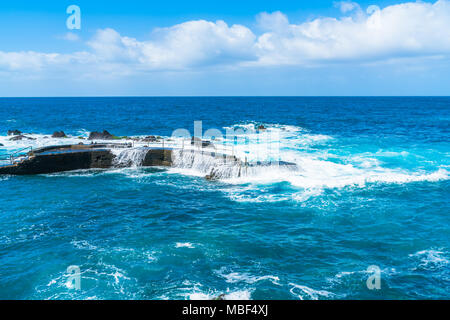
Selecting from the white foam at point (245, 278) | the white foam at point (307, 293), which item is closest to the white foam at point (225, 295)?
the white foam at point (245, 278)

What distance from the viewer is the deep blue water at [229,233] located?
15711 millimetres

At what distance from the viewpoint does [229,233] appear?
2150 centimetres

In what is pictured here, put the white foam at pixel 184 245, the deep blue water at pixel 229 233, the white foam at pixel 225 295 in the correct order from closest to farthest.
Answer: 1. the white foam at pixel 225 295
2. the deep blue water at pixel 229 233
3. the white foam at pixel 184 245

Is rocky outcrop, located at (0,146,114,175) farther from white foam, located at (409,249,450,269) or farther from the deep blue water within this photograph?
white foam, located at (409,249,450,269)

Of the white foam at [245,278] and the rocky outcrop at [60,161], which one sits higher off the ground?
the rocky outcrop at [60,161]

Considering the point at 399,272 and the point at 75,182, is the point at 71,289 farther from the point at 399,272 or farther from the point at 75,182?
the point at 75,182

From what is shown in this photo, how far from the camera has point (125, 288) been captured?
15.4m

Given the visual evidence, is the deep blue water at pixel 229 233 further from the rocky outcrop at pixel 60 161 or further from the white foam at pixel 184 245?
the rocky outcrop at pixel 60 161

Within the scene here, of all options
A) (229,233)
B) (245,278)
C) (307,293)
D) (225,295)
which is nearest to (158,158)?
(229,233)

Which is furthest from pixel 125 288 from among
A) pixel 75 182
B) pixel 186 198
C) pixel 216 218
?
pixel 75 182

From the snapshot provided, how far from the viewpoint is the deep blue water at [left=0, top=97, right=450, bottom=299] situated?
15.7 metres

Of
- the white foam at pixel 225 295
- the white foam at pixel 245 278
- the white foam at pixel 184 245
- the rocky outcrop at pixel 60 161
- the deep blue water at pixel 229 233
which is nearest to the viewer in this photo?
the white foam at pixel 225 295

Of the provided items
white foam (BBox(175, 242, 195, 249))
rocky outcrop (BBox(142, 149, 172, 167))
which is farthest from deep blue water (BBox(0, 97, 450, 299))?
rocky outcrop (BBox(142, 149, 172, 167))

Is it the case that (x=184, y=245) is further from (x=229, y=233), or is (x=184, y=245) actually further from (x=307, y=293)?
(x=307, y=293)
